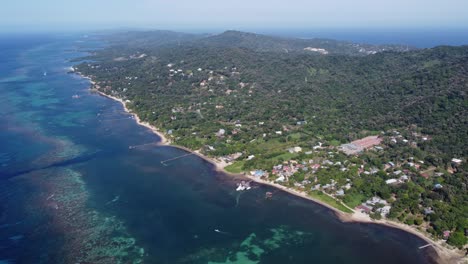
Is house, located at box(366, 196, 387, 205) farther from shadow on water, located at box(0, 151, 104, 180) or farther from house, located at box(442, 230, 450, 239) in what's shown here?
shadow on water, located at box(0, 151, 104, 180)

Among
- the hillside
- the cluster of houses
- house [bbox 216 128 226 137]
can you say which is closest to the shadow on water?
house [bbox 216 128 226 137]

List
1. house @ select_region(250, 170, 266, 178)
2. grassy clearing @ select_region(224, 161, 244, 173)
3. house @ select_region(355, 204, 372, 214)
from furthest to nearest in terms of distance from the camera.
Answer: grassy clearing @ select_region(224, 161, 244, 173) < house @ select_region(250, 170, 266, 178) < house @ select_region(355, 204, 372, 214)

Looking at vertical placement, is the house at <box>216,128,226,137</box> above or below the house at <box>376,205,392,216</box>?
above

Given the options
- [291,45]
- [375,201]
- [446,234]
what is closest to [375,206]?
[375,201]

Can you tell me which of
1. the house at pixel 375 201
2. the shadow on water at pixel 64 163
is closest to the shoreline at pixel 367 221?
the house at pixel 375 201

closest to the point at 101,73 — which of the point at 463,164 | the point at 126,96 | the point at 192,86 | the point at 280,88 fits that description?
the point at 126,96

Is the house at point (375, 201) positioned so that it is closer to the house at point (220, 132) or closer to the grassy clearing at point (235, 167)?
the grassy clearing at point (235, 167)

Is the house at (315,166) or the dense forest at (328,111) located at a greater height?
the dense forest at (328,111)
